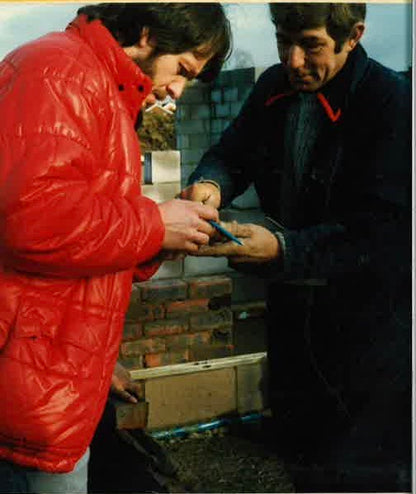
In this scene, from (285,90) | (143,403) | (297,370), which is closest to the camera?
(143,403)

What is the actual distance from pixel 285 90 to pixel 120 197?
943 millimetres

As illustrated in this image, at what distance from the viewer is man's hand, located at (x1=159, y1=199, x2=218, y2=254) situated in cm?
159

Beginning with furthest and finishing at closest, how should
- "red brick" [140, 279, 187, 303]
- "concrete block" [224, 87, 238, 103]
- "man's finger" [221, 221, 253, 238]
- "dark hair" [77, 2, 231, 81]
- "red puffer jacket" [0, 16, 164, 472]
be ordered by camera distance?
"concrete block" [224, 87, 238, 103]
"red brick" [140, 279, 187, 303]
"man's finger" [221, 221, 253, 238]
"dark hair" [77, 2, 231, 81]
"red puffer jacket" [0, 16, 164, 472]

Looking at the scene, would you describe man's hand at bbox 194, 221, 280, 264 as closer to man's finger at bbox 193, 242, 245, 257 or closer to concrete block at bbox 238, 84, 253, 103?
man's finger at bbox 193, 242, 245, 257

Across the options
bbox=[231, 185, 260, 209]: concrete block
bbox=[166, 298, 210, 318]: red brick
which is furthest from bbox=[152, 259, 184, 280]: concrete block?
bbox=[231, 185, 260, 209]: concrete block

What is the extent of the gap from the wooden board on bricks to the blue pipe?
0.02m

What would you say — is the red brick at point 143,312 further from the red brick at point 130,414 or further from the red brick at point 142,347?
the red brick at point 130,414

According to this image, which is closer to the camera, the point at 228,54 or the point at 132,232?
the point at 132,232

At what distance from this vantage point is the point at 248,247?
1946 mm

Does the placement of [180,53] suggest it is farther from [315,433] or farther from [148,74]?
[315,433]

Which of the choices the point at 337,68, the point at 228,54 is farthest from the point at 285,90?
the point at 228,54

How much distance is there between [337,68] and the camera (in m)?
2.03

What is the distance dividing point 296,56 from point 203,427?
4.86ft

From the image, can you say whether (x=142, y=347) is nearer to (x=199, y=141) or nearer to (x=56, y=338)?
(x=199, y=141)
